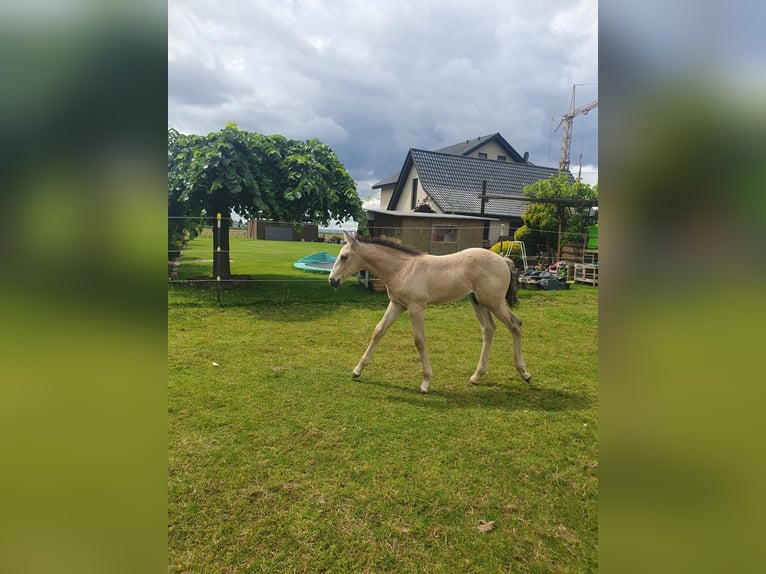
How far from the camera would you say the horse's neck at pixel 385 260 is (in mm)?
4688

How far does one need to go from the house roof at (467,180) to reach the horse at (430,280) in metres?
16.5

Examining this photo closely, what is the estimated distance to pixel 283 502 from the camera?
2.49 m

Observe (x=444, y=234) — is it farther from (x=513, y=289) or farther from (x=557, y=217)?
(x=513, y=289)

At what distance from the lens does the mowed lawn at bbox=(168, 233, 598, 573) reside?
2145 mm

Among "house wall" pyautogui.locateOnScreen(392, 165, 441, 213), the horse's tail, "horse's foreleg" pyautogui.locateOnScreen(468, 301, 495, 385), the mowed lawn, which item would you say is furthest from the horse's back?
"house wall" pyautogui.locateOnScreen(392, 165, 441, 213)

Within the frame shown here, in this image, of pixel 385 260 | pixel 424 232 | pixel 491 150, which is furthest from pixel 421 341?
pixel 491 150

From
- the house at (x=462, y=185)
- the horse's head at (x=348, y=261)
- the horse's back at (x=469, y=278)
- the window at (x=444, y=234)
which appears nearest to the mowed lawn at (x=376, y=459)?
the horse's back at (x=469, y=278)

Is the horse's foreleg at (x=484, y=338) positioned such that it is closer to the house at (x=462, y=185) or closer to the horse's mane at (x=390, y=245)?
the horse's mane at (x=390, y=245)
